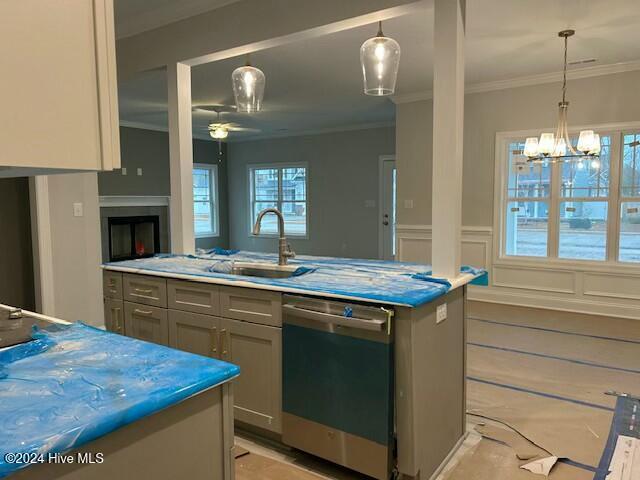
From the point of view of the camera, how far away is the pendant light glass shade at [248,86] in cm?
320

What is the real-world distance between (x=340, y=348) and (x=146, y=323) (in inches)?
54.0

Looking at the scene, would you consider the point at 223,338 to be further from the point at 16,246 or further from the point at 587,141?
→ the point at 587,141

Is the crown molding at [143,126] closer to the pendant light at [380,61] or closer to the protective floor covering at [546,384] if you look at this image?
the pendant light at [380,61]

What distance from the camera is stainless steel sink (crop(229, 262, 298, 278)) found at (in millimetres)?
2904

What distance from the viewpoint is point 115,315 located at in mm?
3037

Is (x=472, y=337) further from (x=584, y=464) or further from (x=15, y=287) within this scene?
(x=15, y=287)

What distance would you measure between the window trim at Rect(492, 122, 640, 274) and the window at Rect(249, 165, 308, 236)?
436 cm

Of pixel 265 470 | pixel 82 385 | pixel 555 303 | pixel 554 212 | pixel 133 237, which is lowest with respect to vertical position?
pixel 265 470

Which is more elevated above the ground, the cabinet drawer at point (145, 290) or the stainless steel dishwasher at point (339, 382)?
the cabinet drawer at point (145, 290)

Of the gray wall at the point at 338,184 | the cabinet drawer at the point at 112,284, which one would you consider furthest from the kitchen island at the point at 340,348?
the gray wall at the point at 338,184

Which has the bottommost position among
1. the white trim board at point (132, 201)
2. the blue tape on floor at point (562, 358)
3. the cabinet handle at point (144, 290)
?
the blue tape on floor at point (562, 358)

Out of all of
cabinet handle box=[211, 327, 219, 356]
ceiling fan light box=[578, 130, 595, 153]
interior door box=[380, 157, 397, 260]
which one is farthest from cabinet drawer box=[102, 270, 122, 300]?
interior door box=[380, 157, 397, 260]

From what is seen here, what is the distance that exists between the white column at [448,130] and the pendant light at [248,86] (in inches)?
52.1

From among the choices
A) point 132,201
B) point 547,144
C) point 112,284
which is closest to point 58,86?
point 112,284
